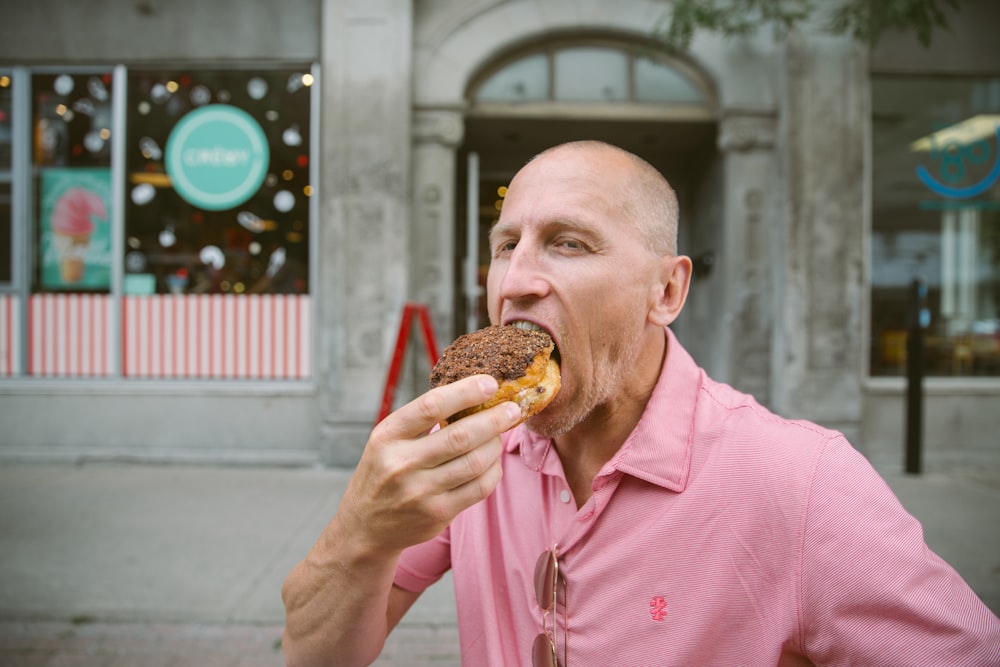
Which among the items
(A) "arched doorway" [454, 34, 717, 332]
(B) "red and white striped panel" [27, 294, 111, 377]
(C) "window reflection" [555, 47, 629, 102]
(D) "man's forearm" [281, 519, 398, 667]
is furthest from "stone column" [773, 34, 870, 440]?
(B) "red and white striped panel" [27, 294, 111, 377]

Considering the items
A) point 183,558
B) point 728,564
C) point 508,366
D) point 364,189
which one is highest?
point 364,189

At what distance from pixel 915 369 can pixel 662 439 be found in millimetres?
6227

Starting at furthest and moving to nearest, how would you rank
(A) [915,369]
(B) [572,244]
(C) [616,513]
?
(A) [915,369] → (B) [572,244] → (C) [616,513]

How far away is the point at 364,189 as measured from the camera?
22.6 feet

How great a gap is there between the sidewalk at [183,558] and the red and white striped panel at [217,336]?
3.78ft

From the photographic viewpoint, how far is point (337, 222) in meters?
6.93

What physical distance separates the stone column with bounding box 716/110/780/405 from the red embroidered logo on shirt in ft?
20.5

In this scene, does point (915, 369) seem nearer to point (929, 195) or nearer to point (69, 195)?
point (929, 195)

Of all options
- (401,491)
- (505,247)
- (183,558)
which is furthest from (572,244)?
(183,558)

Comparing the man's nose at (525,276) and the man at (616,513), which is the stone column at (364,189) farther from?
the man's nose at (525,276)

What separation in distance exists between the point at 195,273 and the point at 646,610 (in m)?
7.16

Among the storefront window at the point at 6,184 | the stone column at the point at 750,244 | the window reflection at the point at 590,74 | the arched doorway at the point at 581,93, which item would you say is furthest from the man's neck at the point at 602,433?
the storefront window at the point at 6,184

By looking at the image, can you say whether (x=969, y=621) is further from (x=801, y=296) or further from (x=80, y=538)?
(x=801, y=296)

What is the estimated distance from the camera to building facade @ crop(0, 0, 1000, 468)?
6.91 metres
